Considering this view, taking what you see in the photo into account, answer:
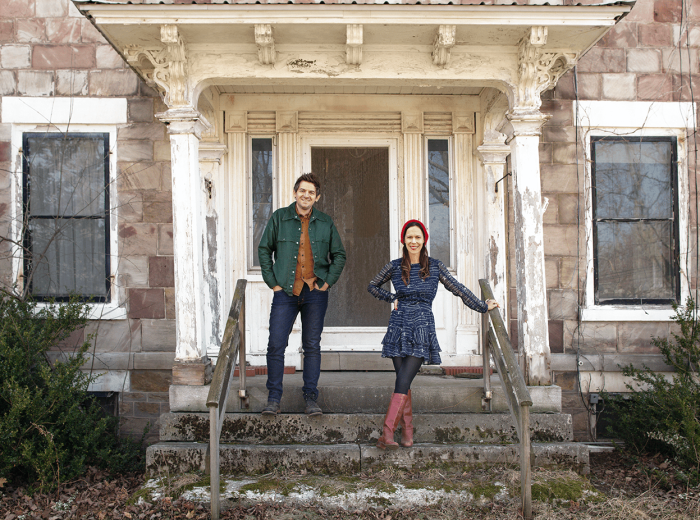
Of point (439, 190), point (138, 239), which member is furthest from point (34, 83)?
point (439, 190)

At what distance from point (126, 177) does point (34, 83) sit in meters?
1.39

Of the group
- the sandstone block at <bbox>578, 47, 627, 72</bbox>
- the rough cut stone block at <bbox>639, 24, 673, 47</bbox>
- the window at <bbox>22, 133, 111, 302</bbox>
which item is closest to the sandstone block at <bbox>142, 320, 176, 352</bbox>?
the window at <bbox>22, 133, 111, 302</bbox>

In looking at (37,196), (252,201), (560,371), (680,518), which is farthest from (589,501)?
(37,196)

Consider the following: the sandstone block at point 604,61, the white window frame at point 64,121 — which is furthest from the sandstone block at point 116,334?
the sandstone block at point 604,61

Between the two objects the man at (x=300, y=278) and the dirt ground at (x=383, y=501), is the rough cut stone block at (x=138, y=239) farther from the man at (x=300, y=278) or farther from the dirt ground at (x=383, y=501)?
the dirt ground at (x=383, y=501)

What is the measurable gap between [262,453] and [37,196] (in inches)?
152

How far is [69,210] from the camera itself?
6.02 meters

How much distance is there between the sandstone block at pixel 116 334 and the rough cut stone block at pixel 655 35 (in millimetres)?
6093

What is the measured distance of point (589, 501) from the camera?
380 centimetres

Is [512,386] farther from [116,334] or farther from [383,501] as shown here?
[116,334]

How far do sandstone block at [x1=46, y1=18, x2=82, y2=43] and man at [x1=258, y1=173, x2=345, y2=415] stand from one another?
339 centimetres

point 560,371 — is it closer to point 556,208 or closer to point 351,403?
point 556,208

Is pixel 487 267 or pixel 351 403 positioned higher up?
pixel 487 267

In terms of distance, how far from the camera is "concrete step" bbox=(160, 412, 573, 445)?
14.4ft
